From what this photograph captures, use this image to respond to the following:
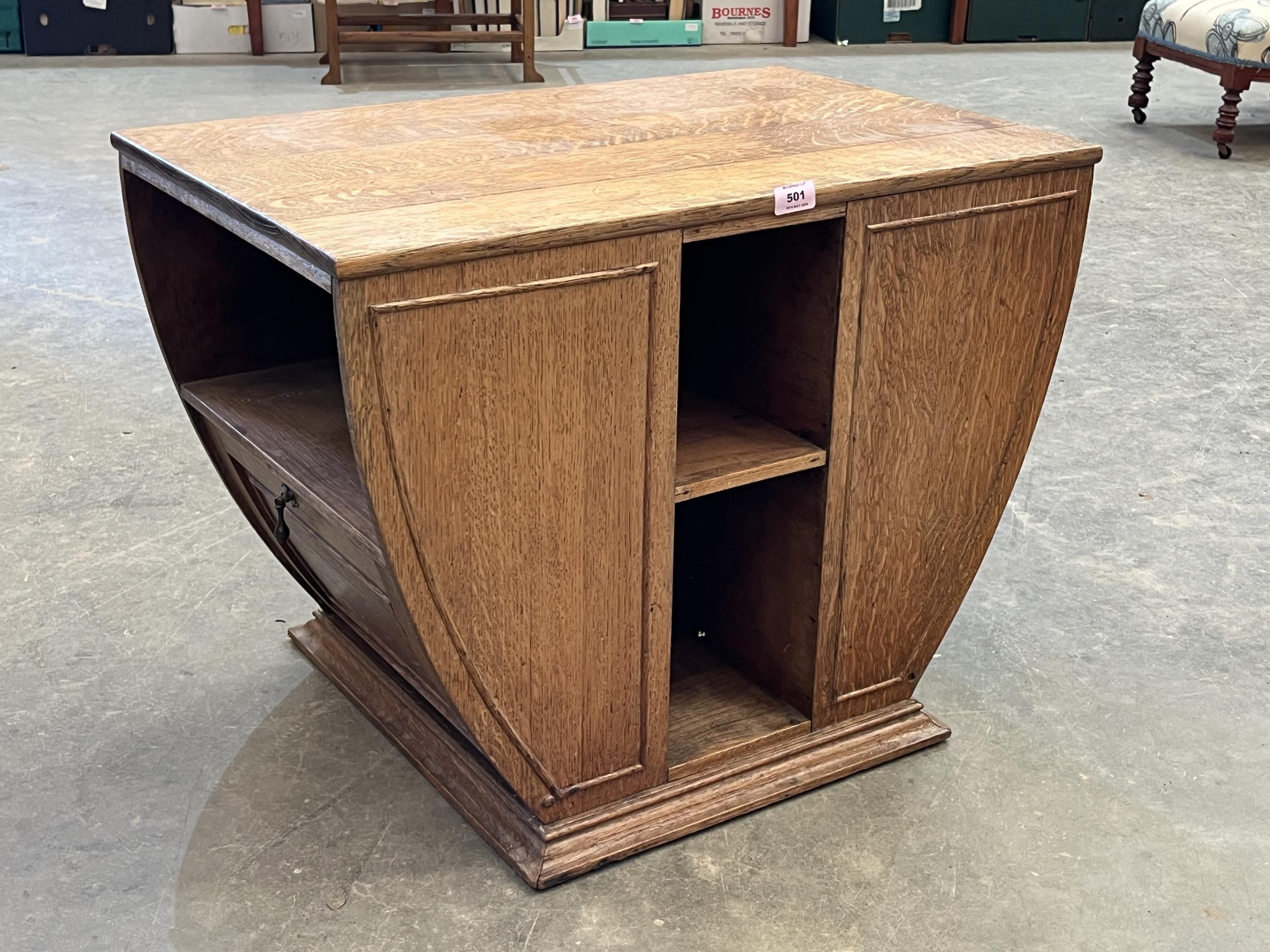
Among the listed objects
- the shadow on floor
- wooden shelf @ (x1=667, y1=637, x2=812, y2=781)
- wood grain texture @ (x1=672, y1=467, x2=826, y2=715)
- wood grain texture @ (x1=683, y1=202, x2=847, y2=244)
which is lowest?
the shadow on floor

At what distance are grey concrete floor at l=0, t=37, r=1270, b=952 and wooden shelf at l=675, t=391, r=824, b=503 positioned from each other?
50cm

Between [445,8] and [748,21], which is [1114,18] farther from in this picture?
[445,8]

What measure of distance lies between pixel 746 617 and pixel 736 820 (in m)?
0.30

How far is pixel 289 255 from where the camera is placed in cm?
147

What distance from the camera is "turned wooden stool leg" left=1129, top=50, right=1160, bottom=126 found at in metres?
5.86

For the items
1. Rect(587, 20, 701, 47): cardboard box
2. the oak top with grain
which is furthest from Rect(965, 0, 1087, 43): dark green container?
the oak top with grain

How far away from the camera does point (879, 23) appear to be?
7516mm

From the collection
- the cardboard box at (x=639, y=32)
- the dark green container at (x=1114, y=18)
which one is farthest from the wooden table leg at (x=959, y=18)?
the cardboard box at (x=639, y=32)

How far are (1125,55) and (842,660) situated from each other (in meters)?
6.37

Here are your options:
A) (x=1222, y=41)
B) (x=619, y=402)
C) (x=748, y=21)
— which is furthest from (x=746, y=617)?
(x=748, y=21)

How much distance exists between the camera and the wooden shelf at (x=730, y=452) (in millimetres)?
1725

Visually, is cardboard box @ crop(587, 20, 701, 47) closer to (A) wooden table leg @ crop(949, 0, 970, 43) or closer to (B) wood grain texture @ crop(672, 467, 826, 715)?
(A) wooden table leg @ crop(949, 0, 970, 43)

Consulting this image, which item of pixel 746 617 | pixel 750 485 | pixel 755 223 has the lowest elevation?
pixel 746 617

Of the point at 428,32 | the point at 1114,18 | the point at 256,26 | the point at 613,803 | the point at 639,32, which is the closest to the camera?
the point at 613,803
